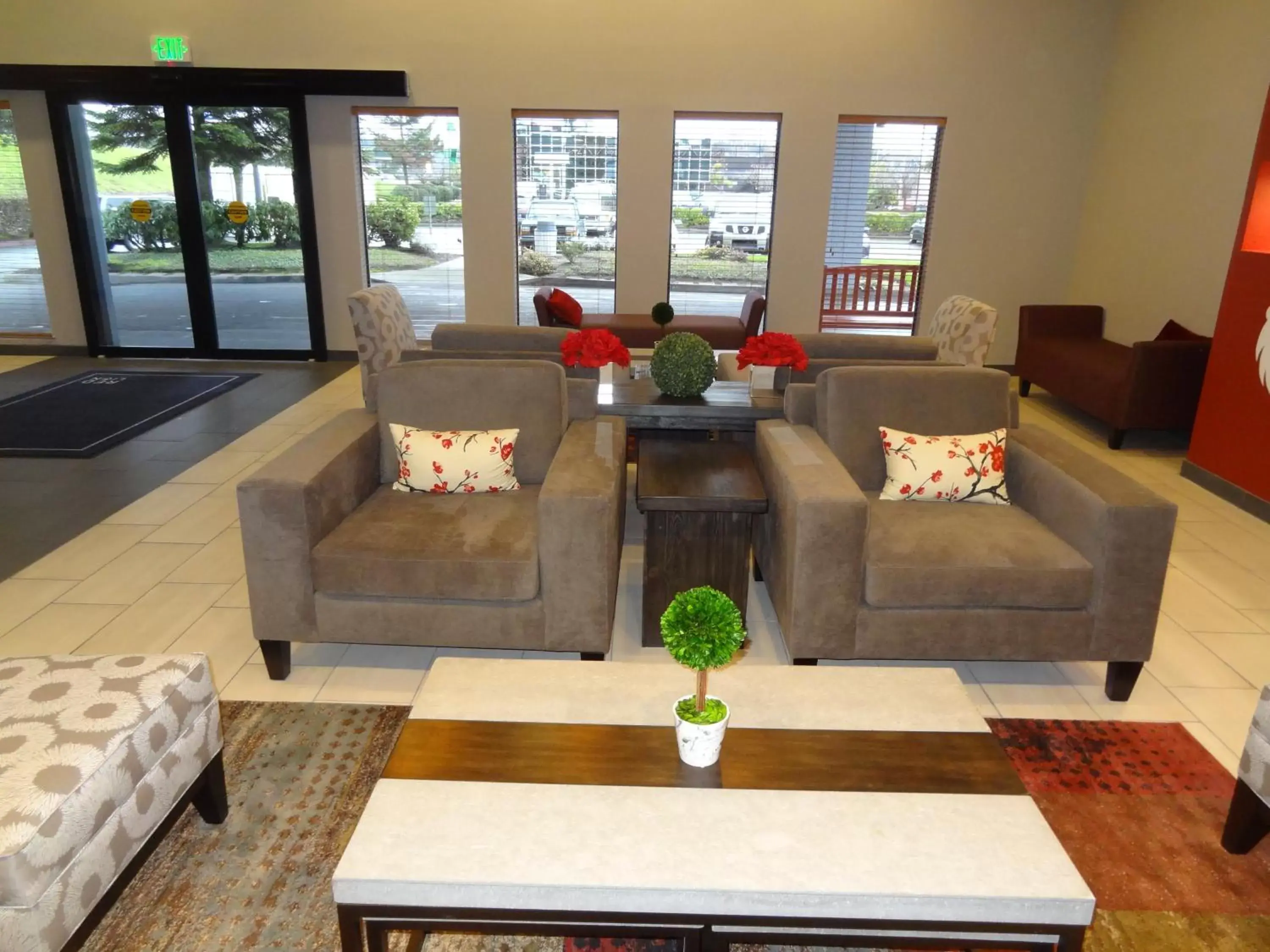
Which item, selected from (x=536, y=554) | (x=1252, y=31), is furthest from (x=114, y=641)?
(x=1252, y=31)

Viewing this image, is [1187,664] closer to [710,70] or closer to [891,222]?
[891,222]

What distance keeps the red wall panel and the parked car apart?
4829 millimetres

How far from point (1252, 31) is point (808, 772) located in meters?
5.89

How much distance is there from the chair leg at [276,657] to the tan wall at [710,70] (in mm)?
5440

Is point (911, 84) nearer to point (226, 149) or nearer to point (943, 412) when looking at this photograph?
point (943, 412)

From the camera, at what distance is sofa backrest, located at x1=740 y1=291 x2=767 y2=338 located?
6863mm

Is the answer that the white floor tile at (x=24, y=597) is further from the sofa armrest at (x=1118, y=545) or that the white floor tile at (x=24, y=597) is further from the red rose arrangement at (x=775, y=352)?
the sofa armrest at (x=1118, y=545)

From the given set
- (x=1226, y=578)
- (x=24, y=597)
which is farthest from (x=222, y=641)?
(x=1226, y=578)

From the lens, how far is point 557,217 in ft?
25.2

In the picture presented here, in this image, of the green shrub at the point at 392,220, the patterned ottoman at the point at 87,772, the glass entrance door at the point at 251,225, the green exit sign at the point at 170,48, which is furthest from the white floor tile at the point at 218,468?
the green exit sign at the point at 170,48

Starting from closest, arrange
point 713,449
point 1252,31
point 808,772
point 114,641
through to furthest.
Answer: point 808,772 < point 114,641 < point 713,449 < point 1252,31

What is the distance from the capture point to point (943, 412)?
3.26 m

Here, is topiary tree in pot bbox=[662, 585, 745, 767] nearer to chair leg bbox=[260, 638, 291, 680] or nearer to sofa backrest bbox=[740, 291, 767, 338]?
chair leg bbox=[260, 638, 291, 680]

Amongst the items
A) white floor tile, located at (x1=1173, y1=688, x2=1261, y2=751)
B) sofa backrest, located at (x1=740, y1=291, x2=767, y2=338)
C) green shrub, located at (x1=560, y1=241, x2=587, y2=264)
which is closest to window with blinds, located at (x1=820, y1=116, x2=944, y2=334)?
sofa backrest, located at (x1=740, y1=291, x2=767, y2=338)
